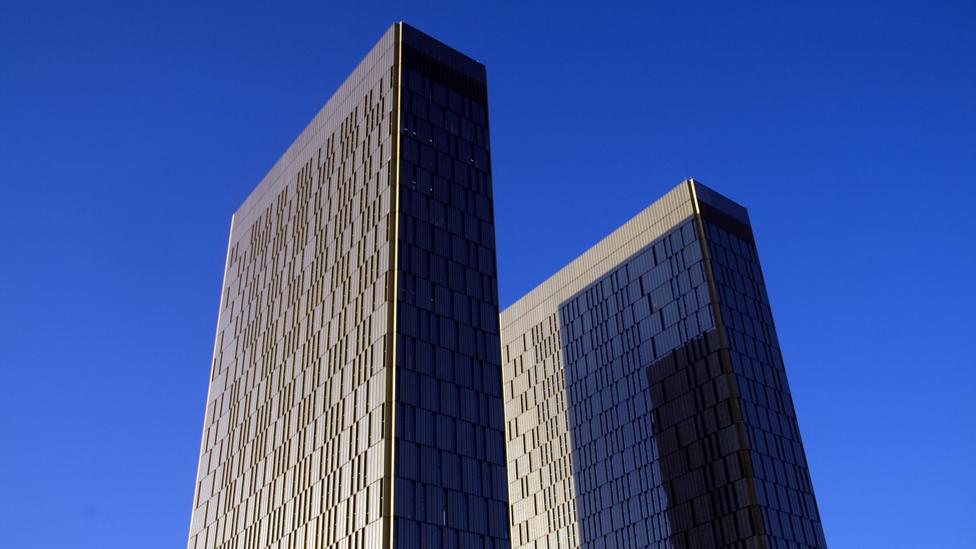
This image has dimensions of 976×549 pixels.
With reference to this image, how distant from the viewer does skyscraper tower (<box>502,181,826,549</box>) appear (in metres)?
86.4

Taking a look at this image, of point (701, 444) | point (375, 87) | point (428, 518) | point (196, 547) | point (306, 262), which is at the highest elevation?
point (375, 87)

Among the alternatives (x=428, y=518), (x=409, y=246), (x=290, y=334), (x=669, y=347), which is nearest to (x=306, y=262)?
(x=290, y=334)

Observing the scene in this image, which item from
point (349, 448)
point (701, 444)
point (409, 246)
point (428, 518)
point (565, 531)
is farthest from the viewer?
point (565, 531)

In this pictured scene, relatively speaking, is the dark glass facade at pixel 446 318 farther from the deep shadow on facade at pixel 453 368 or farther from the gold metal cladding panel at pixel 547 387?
the gold metal cladding panel at pixel 547 387

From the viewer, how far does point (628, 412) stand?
101 meters

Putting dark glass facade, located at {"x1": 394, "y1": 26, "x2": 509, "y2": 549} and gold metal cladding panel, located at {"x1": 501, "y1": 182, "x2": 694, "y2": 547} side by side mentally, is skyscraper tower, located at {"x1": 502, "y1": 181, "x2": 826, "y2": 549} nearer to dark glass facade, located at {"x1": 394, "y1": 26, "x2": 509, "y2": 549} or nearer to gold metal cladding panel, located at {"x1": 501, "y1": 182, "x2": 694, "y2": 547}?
gold metal cladding panel, located at {"x1": 501, "y1": 182, "x2": 694, "y2": 547}

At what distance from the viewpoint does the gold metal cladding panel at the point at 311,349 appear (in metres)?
66.0

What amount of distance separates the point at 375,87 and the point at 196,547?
43.6 metres

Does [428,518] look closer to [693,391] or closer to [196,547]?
[196,547]

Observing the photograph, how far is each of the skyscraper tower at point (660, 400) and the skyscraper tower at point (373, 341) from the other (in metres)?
28.3

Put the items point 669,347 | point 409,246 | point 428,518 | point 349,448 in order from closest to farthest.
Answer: point 428,518 → point 349,448 → point 409,246 → point 669,347

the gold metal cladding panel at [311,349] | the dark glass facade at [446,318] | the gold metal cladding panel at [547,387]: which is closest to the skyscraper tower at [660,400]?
the gold metal cladding panel at [547,387]

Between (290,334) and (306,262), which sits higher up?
(306,262)

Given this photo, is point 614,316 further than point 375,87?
Yes
